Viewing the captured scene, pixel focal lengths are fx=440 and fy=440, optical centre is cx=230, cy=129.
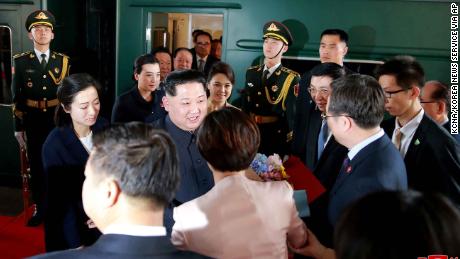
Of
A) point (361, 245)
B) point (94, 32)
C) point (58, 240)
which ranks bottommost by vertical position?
point (58, 240)

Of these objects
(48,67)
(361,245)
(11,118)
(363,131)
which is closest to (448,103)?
(363,131)

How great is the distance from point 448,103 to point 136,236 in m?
2.67

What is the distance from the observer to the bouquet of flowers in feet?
7.83

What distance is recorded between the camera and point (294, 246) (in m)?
1.89

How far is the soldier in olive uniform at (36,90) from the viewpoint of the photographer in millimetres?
4785

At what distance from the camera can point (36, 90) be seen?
4.89 meters

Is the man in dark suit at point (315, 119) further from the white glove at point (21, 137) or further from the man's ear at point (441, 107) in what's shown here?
the white glove at point (21, 137)

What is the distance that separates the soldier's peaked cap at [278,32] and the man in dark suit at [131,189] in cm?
348

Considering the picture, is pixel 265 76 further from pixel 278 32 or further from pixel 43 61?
pixel 43 61

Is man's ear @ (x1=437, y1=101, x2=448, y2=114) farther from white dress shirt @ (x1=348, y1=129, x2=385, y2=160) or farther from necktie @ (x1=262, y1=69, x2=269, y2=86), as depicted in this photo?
necktie @ (x1=262, y1=69, x2=269, y2=86)

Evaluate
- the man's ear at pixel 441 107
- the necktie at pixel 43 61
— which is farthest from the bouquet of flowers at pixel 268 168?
the necktie at pixel 43 61

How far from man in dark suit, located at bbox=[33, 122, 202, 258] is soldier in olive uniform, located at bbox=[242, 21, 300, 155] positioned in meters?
3.40

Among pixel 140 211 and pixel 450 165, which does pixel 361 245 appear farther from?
pixel 450 165

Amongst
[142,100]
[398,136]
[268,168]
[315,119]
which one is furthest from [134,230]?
[142,100]
